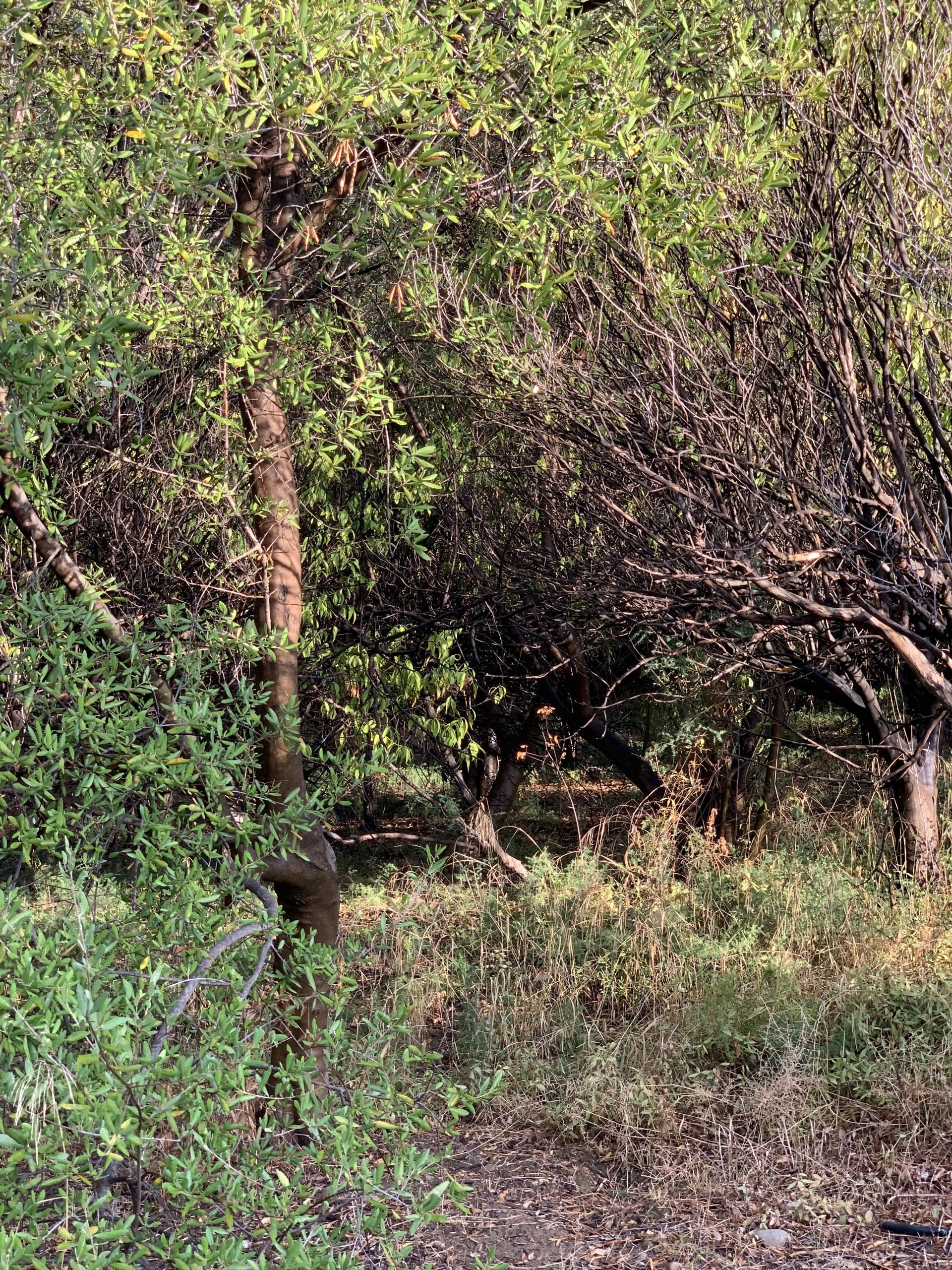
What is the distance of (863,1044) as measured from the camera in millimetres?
4852

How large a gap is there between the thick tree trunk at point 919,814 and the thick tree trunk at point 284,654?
333 cm

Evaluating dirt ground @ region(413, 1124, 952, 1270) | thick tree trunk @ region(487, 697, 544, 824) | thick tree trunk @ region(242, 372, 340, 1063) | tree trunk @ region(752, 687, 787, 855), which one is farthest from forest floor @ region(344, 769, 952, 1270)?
thick tree trunk @ region(487, 697, 544, 824)

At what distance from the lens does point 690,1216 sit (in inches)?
165

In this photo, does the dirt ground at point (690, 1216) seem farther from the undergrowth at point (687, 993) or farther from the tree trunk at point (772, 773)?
the tree trunk at point (772, 773)

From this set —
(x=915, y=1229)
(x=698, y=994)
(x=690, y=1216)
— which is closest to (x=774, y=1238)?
(x=690, y=1216)

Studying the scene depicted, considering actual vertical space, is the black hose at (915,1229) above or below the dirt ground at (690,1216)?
above

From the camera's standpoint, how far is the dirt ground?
3916 millimetres

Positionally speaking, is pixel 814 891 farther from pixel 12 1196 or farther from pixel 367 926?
pixel 12 1196

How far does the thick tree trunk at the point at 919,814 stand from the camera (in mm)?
6020

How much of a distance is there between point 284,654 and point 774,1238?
2.86 meters

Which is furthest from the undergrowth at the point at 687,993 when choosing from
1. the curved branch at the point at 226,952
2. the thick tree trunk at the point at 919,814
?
the curved branch at the point at 226,952

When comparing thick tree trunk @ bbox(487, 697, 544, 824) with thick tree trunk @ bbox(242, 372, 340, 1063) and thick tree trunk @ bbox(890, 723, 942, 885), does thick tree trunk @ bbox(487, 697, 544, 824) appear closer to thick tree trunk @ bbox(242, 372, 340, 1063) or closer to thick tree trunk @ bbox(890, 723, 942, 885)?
thick tree trunk @ bbox(890, 723, 942, 885)

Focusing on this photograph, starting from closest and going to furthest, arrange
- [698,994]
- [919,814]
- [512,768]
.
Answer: [698,994]
[919,814]
[512,768]

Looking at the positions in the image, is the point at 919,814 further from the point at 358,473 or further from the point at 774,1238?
the point at 358,473
